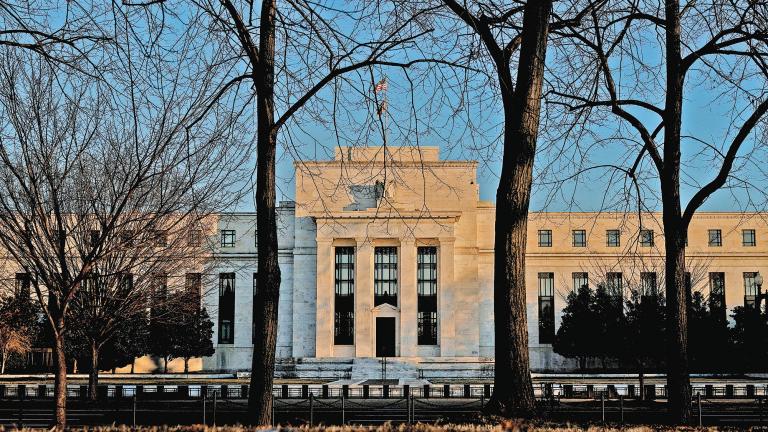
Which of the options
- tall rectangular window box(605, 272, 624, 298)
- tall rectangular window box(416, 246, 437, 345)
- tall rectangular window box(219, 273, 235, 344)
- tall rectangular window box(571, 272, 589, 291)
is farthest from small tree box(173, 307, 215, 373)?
tall rectangular window box(571, 272, 589, 291)

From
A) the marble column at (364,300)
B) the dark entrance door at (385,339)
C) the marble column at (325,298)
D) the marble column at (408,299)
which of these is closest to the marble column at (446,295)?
the marble column at (408,299)

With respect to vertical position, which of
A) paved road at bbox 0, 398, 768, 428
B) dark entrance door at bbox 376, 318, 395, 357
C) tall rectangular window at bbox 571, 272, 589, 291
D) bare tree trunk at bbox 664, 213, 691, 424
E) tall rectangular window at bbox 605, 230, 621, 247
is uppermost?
tall rectangular window at bbox 605, 230, 621, 247

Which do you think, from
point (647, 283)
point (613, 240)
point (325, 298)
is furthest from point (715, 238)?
point (325, 298)

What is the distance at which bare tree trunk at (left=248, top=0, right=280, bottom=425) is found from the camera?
11461mm

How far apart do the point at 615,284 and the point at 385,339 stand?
1818 centimetres

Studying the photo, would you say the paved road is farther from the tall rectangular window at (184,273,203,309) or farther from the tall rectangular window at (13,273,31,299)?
the tall rectangular window at (184,273,203,309)

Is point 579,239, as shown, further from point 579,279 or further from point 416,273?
point 416,273

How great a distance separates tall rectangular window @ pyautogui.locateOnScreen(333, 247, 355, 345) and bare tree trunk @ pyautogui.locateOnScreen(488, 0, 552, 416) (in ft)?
→ 190

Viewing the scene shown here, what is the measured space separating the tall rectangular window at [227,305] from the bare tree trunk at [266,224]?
62.5 m

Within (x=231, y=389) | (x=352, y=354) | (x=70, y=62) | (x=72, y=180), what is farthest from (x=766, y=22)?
(x=352, y=354)

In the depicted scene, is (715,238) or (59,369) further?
(715,238)

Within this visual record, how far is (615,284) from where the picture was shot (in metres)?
66.8

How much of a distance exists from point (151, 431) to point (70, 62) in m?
5.83

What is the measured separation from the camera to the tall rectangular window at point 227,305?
72875mm
